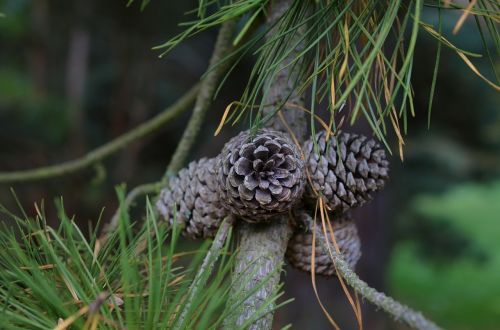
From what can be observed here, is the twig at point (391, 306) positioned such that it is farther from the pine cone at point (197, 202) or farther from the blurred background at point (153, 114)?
the blurred background at point (153, 114)

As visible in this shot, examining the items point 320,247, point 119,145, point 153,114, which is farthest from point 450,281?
point 320,247

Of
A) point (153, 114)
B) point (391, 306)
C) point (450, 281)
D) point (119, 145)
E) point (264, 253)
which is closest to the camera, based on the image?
point (391, 306)

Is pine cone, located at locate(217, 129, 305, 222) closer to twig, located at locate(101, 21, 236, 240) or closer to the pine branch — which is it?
the pine branch

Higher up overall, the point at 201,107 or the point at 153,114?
the point at 201,107

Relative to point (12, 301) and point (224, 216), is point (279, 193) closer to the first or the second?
point (224, 216)

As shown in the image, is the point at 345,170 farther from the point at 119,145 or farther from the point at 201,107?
the point at 119,145
